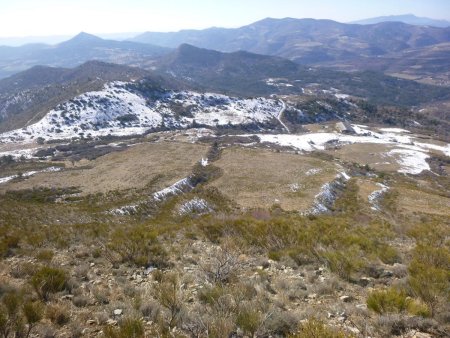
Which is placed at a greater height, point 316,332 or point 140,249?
point 316,332

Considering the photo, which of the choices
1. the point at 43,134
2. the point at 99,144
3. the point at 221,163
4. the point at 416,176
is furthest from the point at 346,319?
the point at 43,134

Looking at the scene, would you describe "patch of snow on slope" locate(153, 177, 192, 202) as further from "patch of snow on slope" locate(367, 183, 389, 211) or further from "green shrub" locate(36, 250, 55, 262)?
"green shrub" locate(36, 250, 55, 262)

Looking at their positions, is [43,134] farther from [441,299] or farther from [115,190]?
[441,299]

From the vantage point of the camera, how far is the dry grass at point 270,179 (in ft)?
137

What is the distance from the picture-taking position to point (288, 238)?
16281 millimetres

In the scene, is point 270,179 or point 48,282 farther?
point 270,179

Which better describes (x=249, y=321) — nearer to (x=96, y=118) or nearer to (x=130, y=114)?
(x=96, y=118)

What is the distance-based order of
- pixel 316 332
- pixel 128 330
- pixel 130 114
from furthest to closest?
pixel 130 114, pixel 128 330, pixel 316 332

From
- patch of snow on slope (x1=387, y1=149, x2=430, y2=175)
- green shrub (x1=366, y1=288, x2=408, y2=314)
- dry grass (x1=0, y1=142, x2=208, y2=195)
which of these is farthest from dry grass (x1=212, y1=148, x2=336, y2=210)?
patch of snow on slope (x1=387, y1=149, x2=430, y2=175)

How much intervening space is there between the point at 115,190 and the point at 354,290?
3749 cm

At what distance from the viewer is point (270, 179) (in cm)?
5034

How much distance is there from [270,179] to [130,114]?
12796cm

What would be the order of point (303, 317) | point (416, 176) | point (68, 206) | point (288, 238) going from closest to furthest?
point (303, 317), point (288, 238), point (68, 206), point (416, 176)

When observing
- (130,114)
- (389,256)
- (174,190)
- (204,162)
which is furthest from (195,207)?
(130,114)
